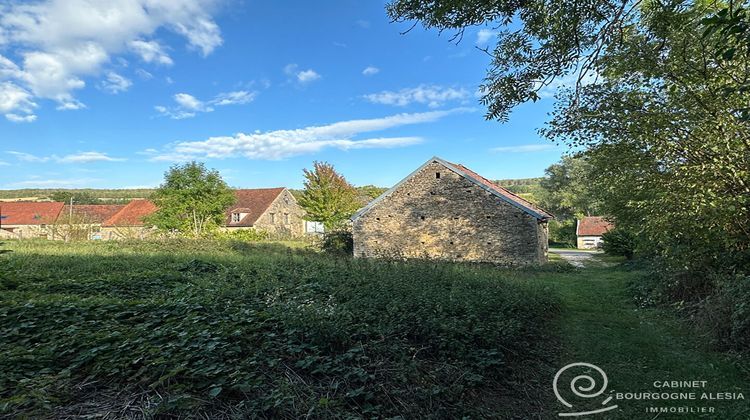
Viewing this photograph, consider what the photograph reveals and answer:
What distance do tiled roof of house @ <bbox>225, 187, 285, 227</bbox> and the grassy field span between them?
32111mm

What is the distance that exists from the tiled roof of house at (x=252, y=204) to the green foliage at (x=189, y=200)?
24.5 ft

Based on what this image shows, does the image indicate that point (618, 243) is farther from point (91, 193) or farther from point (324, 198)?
point (91, 193)

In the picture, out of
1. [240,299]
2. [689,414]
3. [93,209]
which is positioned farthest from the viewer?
[93,209]

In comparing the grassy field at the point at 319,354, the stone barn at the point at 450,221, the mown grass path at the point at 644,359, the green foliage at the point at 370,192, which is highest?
the green foliage at the point at 370,192

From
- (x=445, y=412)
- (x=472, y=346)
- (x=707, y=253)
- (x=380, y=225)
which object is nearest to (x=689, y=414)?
(x=472, y=346)

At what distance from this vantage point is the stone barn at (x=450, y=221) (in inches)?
782

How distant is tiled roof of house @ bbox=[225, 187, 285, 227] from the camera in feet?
129

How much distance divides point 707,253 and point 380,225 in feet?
51.2

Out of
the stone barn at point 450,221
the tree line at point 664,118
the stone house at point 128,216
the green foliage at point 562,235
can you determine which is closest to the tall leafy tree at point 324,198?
the stone barn at point 450,221

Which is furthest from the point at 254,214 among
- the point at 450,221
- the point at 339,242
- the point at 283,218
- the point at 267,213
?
the point at 450,221

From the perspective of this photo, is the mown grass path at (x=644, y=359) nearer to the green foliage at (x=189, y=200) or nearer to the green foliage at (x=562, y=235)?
the green foliage at (x=189, y=200)

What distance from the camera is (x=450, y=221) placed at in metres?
21.0

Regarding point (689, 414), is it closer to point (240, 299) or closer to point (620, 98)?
point (240, 299)

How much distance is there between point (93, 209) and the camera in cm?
4369
